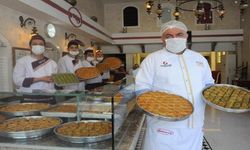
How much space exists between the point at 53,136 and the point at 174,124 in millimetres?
939

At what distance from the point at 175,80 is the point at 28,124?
3.86ft

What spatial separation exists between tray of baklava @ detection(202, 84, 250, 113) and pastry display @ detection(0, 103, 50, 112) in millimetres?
1308

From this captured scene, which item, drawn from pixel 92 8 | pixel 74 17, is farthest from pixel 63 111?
pixel 92 8

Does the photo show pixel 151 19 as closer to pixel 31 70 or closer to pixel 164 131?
pixel 31 70

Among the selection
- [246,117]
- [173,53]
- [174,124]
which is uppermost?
[173,53]

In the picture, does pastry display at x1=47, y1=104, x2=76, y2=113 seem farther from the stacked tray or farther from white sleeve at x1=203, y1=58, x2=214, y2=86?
white sleeve at x1=203, y1=58, x2=214, y2=86

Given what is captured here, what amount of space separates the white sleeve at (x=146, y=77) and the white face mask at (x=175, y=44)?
18 cm

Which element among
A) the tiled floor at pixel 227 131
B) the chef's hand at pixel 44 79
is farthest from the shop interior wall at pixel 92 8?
the chef's hand at pixel 44 79

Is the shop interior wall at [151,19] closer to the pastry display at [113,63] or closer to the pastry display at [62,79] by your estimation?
the pastry display at [113,63]

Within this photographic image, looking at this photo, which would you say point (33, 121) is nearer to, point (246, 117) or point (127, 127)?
point (127, 127)

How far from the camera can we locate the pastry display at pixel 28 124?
191 cm

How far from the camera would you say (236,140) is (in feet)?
15.7

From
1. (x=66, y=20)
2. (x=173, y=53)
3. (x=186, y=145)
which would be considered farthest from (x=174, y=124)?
(x=66, y=20)

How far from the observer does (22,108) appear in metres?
2.27
